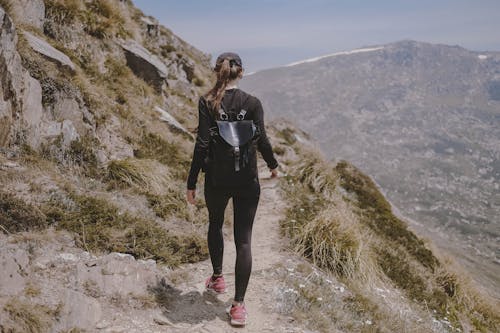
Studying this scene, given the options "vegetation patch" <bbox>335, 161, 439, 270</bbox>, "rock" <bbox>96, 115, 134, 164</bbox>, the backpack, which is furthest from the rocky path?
"vegetation patch" <bbox>335, 161, 439, 270</bbox>

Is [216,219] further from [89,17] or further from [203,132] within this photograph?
[89,17]

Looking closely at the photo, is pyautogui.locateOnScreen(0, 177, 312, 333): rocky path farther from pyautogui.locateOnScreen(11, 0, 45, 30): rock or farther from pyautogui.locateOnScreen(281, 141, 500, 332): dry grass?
pyautogui.locateOnScreen(11, 0, 45, 30): rock

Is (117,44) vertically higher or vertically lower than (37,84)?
higher

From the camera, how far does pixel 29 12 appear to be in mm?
11102

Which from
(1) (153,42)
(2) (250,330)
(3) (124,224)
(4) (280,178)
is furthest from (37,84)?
(1) (153,42)

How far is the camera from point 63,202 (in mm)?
6859

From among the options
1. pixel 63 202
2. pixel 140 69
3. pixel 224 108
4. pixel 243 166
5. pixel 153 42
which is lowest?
pixel 63 202

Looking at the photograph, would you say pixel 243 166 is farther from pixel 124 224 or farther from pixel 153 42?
pixel 153 42

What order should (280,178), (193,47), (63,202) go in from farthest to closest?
(193,47) < (280,178) < (63,202)

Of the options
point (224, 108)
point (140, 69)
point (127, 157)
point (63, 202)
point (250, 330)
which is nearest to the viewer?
point (224, 108)

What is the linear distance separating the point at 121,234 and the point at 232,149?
3.27 meters

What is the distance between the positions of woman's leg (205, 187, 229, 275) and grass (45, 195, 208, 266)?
147 centimetres

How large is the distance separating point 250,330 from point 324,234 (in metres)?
3.89

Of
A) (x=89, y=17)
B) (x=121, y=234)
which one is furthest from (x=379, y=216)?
(x=89, y=17)
